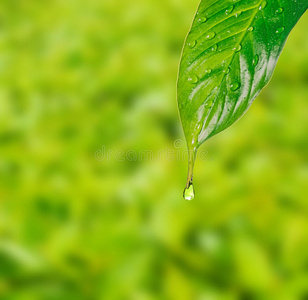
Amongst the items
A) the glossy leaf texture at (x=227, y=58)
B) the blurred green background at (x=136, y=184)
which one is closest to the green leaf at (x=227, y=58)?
Result: the glossy leaf texture at (x=227, y=58)

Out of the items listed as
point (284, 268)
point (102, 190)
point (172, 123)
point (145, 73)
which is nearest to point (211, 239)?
point (284, 268)

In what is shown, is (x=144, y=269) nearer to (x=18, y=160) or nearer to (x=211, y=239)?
(x=211, y=239)

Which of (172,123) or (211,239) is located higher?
(172,123)

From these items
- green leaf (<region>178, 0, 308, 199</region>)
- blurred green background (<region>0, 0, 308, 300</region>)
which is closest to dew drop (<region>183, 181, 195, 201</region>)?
green leaf (<region>178, 0, 308, 199</region>)

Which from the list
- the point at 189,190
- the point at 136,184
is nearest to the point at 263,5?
the point at 189,190

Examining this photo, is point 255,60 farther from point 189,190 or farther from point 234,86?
point 189,190

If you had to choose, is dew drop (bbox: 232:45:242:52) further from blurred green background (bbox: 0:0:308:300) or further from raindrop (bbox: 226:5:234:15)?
blurred green background (bbox: 0:0:308:300)

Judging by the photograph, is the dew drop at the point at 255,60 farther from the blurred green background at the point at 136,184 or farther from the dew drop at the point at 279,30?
the blurred green background at the point at 136,184

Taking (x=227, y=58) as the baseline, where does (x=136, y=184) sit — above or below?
above
